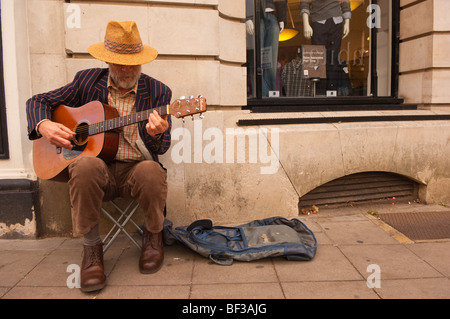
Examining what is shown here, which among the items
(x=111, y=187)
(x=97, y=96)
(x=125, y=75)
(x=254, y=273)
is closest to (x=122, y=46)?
(x=125, y=75)

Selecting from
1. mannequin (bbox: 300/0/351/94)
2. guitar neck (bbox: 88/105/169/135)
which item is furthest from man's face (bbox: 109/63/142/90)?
mannequin (bbox: 300/0/351/94)

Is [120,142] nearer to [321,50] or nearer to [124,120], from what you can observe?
[124,120]

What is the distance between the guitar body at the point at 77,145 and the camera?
269 centimetres

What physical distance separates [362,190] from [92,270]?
10.6 ft

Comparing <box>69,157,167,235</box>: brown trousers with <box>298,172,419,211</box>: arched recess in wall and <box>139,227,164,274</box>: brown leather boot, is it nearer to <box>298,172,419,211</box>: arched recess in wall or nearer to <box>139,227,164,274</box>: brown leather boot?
<box>139,227,164,274</box>: brown leather boot

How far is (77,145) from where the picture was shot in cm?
278

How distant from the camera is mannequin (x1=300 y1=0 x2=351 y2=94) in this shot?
5012 millimetres

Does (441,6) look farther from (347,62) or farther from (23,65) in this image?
(23,65)

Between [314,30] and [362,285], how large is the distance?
368 centimetres

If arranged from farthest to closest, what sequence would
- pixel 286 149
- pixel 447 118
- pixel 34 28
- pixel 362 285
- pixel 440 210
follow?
pixel 447 118 < pixel 440 210 < pixel 286 149 < pixel 34 28 < pixel 362 285

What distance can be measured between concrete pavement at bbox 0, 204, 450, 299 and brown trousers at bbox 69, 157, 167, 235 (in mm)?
419

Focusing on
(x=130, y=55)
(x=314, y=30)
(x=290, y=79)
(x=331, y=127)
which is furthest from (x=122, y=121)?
(x=314, y=30)

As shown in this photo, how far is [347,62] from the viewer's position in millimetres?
5227

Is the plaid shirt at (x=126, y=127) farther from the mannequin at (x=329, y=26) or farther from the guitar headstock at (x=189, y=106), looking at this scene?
the mannequin at (x=329, y=26)
